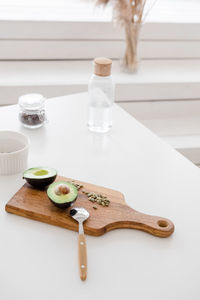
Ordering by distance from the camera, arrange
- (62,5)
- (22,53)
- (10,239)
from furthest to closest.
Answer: (62,5) < (22,53) < (10,239)

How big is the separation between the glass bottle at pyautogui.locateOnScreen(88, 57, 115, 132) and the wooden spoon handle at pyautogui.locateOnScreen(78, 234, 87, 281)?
1.91 feet

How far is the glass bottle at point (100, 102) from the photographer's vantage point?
4.67 ft

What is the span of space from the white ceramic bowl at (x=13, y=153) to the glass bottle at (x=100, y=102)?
0.99ft

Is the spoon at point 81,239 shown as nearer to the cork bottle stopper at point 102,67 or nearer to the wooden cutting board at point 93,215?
the wooden cutting board at point 93,215

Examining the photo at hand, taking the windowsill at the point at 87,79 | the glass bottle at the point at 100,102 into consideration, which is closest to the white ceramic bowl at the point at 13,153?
the glass bottle at the point at 100,102

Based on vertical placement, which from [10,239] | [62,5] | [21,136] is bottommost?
[10,239]

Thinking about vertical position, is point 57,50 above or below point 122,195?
above

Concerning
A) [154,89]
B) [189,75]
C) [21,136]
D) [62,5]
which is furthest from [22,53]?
[21,136]

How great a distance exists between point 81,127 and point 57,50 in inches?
41.1

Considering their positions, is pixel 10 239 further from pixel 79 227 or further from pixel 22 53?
pixel 22 53

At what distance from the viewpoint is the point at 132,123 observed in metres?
1.51

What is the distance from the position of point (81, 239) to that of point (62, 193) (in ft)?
0.46

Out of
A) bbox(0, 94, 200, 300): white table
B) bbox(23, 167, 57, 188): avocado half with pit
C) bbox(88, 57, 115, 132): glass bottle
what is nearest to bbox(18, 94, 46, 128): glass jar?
bbox(0, 94, 200, 300): white table

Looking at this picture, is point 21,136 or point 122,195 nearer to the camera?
point 122,195
